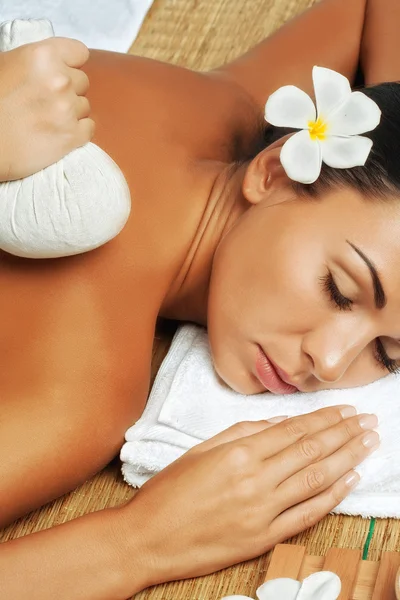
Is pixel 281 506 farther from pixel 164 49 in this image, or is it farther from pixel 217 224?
pixel 164 49

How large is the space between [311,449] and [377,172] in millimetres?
385

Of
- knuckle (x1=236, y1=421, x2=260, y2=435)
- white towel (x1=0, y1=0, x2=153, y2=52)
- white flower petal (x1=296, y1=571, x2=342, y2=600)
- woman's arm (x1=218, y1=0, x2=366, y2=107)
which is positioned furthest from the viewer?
white towel (x1=0, y1=0, x2=153, y2=52)

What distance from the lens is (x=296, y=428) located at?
4.03 feet

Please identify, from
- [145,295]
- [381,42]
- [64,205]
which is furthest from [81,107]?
[381,42]

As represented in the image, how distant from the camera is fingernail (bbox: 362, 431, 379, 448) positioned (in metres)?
1.26

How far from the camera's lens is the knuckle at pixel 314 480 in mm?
1188

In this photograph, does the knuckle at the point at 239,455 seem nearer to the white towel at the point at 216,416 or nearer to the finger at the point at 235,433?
the finger at the point at 235,433

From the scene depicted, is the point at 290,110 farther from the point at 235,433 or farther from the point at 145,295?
the point at 235,433

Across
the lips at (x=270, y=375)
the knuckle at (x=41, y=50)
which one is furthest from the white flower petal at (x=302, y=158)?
the knuckle at (x=41, y=50)

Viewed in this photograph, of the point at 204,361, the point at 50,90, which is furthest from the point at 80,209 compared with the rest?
the point at 204,361

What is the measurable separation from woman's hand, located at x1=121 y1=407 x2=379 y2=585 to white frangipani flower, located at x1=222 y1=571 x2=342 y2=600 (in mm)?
111

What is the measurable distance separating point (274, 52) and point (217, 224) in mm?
491

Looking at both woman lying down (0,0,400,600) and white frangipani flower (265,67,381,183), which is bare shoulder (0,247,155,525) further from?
white frangipani flower (265,67,381,183)

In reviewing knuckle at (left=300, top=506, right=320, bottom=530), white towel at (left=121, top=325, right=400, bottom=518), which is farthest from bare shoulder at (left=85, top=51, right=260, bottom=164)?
knuckle at (left=300, top=506, right=320, bottom=530)
